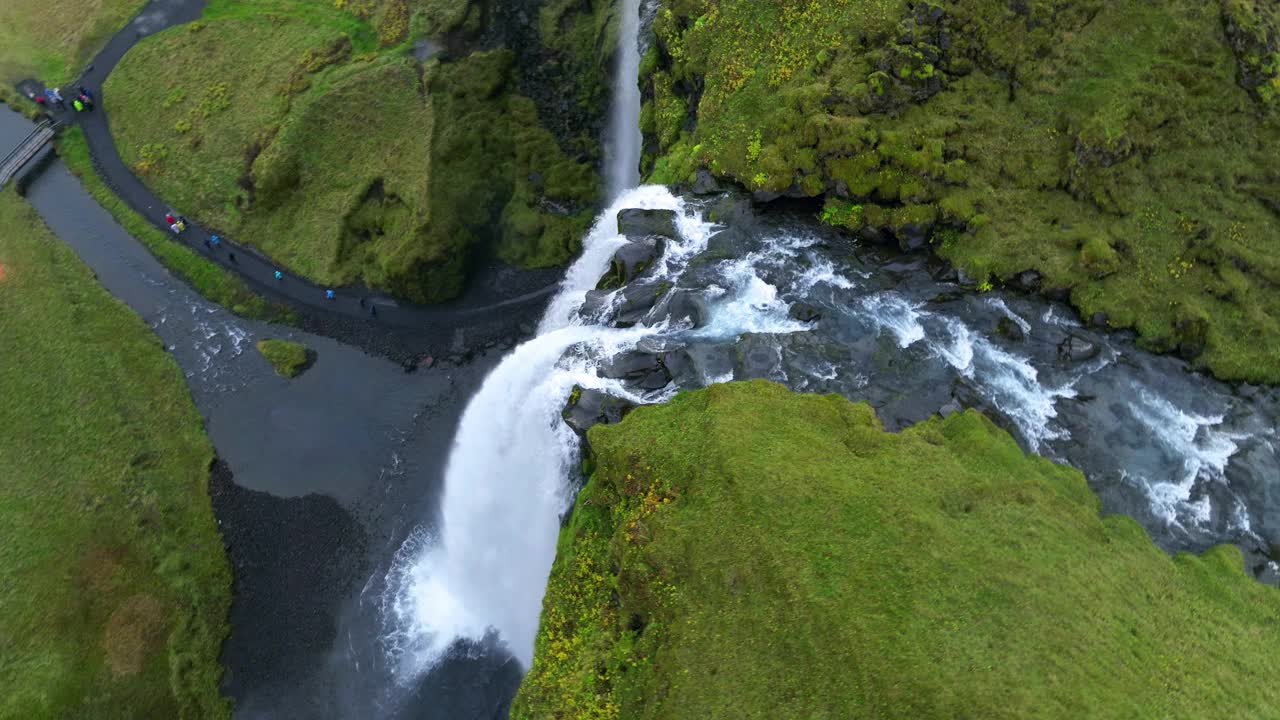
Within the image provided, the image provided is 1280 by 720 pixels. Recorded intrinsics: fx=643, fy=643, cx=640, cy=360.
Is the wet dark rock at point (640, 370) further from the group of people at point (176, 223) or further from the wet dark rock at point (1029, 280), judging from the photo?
the group of people at point (176, 223)

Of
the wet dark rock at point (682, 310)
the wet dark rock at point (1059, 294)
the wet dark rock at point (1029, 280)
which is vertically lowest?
the wet dark rock at point (1059, 294)

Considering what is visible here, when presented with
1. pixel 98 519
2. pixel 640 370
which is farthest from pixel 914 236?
pixel 98 519

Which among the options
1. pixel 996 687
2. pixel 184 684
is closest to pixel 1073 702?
pixel 996 687

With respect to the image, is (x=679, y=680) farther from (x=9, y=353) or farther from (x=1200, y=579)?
(x=9, y=353)

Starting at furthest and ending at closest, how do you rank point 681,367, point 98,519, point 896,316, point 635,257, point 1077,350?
point 635,257, point 98,519, point 896,316, point 1077,350, point 681,367

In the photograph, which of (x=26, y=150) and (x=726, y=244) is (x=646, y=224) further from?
(x=26, y=150)

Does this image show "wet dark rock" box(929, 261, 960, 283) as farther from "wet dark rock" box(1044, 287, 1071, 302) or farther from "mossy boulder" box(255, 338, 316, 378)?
"mossy boulder" box(255, 338, 316, 378)

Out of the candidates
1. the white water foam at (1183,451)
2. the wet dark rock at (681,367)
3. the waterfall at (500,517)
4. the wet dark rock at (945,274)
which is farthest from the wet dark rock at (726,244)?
the white water foam at (1183,451)
